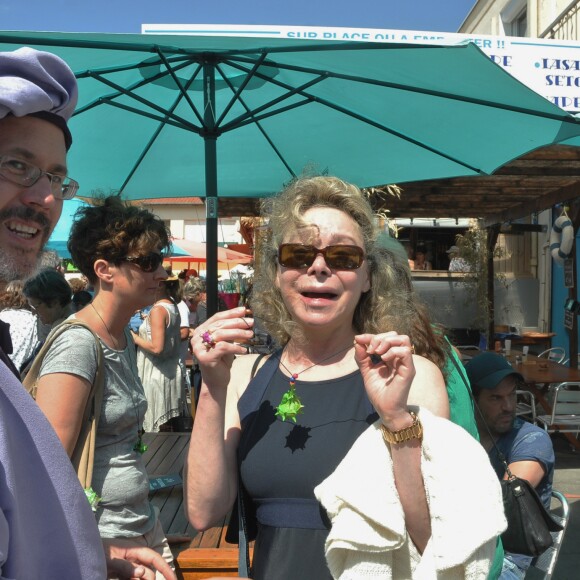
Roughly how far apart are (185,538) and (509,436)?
1636 mm

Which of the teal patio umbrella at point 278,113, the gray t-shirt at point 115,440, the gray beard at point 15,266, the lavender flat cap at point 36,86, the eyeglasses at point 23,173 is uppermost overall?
the teal patio umbrella at point 278,113

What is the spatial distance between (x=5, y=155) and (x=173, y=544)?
230 cm

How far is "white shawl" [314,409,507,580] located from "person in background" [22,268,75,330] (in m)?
4.25

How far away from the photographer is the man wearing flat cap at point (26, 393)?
0.95 meters

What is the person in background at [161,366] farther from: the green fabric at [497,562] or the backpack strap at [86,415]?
the green fabric at [497,562]

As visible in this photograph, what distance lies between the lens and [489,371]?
3305mm

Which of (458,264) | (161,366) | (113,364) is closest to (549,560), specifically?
(113,364)

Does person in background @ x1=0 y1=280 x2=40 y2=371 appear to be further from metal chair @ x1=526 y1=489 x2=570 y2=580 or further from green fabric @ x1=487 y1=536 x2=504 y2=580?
green fabric @ x1=487 y1=536 x2=504 y2=580

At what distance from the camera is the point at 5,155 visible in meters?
1.17

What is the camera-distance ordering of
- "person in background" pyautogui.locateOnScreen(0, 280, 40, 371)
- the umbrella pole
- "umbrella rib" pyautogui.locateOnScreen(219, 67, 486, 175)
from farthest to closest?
"person in background" pyautogui.locateOnScreen(0, 280, 40, 371) → "umbrella rib" pyautogui.locateOnScreen(219, 67, 486, 175) → the umbrella pole

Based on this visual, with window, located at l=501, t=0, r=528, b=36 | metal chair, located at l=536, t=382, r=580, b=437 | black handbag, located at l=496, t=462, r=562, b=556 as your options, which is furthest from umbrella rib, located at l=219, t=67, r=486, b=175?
window, located at l=501, t=0, r=528, b=36

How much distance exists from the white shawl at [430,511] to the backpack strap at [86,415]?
0.93 m

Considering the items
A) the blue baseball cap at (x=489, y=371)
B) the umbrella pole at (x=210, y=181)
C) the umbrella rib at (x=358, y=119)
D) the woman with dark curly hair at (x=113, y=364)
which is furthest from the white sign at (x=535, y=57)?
the woman with dark curly hair at (x=113, y=364)

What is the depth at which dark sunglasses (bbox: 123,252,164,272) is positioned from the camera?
250 centimetres
